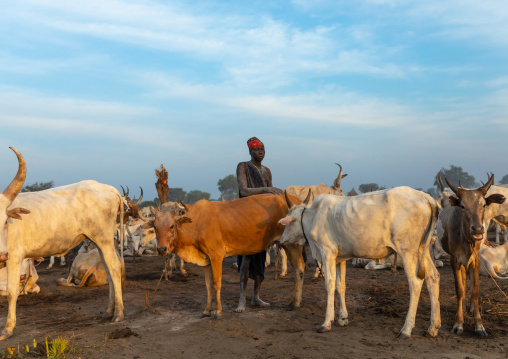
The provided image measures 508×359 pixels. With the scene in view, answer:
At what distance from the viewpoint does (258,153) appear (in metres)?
8.88

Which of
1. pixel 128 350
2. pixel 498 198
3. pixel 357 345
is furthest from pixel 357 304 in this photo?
pixel 128 350

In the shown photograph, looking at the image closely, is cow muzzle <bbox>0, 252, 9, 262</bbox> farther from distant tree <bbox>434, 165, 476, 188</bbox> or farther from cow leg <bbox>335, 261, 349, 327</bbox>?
distant tree <bbox>434, 165, 476, 188</bbox>

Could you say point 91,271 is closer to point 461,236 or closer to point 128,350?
point 128,350

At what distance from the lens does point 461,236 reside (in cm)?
689

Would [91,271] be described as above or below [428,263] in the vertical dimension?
below

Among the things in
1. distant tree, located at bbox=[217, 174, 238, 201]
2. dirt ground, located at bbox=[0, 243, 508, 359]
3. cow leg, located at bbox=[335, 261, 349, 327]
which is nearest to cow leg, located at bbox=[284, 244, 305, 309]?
dirt ground, located at bbox=[0, 243, 508, 359]

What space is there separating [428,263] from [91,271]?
7.51m

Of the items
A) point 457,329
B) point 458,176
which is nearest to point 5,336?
point 457,329

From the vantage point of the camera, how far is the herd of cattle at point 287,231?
6543 mm

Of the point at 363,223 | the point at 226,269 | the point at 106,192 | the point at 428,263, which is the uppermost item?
the point at 106,192

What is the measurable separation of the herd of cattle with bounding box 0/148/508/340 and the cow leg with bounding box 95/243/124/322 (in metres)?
0.02

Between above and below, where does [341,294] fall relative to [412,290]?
below

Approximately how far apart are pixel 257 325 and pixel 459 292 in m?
2.89

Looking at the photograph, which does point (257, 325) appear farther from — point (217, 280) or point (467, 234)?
point (467, 234)
